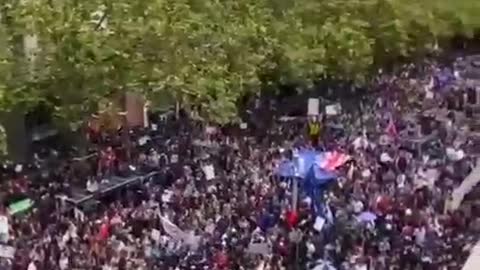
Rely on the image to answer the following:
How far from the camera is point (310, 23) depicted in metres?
24.9

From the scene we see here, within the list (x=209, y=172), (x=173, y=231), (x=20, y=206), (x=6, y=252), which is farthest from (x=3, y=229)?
(x=209, y=172)

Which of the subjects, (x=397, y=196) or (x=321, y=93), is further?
(x=321, y=93)

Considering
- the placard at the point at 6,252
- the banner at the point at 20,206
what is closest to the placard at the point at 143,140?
the banner at the point at 20,206

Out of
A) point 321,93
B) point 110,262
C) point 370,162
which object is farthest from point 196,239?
point 321,93

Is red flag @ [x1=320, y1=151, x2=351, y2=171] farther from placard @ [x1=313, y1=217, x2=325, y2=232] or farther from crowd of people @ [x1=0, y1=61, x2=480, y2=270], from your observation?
placard @ [x1=313, y1=217, x2=325, y2=232]

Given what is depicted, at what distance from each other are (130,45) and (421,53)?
47.6 ft

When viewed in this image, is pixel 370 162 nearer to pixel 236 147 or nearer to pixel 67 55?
pixel 236 147

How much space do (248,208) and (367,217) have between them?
218 cm

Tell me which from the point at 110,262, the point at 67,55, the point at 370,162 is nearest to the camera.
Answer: the point at 110,262

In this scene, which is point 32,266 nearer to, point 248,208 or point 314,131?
point 248,208

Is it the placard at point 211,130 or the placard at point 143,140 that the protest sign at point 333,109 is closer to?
the placard at point 211,130

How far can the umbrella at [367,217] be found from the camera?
752 inches

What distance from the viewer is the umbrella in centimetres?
1909

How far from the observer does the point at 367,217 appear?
19.2 metres
